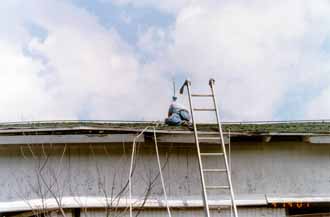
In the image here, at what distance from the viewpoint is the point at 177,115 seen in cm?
691

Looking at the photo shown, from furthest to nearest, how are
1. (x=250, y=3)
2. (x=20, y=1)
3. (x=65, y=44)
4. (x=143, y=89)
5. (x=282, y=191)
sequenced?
(x=143, y=89) < (x=65, y=44) < (x=250, y=3) < (x=20, y=1) < (x=282, y=191)

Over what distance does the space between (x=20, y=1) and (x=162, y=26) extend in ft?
11.3

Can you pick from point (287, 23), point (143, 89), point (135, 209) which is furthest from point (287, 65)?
point (135, 209)

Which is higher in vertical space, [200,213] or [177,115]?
[177,115]

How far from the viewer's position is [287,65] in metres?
11.4

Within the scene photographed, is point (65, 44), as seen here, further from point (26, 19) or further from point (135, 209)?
point (135, 209)

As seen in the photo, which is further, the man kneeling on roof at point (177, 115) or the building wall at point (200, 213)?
the man kneeling on roof at point (177, 115)

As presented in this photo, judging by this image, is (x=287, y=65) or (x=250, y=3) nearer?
(x=250, y=3)

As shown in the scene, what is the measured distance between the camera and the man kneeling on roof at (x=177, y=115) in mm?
6865

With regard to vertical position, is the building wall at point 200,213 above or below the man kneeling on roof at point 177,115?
below

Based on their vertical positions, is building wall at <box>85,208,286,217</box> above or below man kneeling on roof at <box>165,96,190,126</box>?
below

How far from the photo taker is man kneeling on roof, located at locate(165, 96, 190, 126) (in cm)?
686

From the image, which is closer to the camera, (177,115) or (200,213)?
(200,213)

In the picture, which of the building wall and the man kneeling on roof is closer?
the building wall
